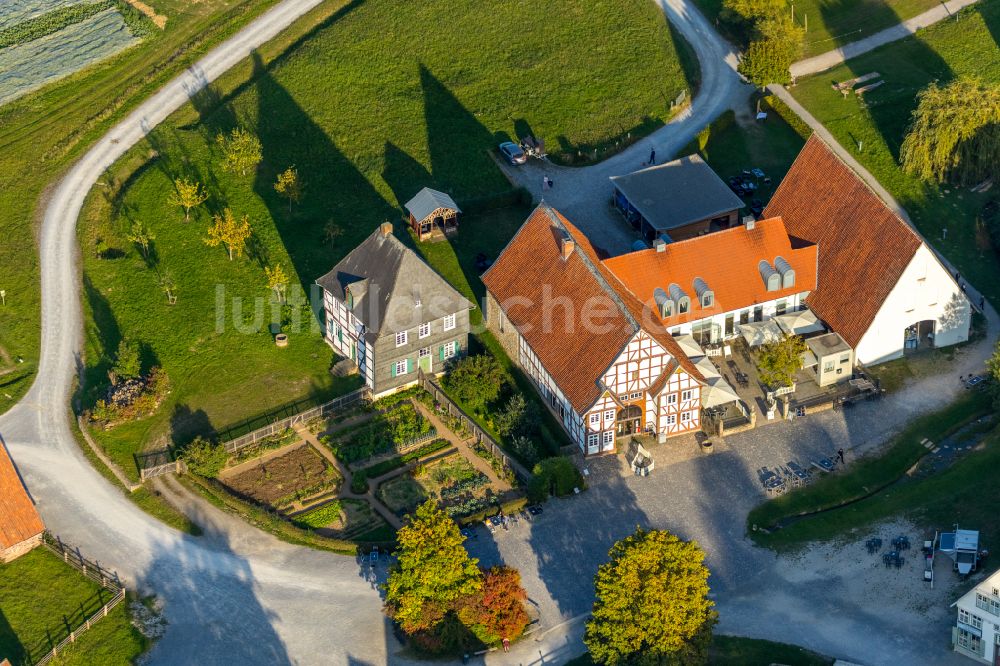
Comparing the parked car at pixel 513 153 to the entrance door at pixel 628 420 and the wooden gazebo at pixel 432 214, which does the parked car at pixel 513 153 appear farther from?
the entrance door at pixel 628 420

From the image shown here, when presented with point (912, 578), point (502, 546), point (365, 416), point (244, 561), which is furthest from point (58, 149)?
point (912, 578)

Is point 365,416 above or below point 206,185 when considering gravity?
below

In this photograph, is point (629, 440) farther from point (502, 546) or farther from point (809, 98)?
point (809, 98)

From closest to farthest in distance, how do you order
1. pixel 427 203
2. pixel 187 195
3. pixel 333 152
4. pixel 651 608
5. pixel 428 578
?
1. pixel 651 608
2. pixel 428 578
3. pixel 427 203
4. pixel 187 195
5. pixel 333 152

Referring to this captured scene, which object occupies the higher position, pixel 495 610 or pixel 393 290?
pixel 393 290

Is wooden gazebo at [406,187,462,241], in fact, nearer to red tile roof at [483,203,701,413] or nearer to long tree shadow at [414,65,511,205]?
long tree shadow at [414,65,511,205]

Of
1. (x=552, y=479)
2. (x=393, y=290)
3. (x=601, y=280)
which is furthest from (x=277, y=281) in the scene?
(x=552, y=479)

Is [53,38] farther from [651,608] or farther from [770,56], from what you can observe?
[651,608]
